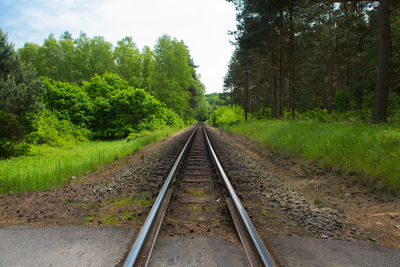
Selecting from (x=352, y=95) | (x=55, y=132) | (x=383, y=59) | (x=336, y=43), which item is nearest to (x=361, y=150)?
(x=383, y=59)

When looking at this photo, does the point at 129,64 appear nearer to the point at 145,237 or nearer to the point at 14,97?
the point at 14,97

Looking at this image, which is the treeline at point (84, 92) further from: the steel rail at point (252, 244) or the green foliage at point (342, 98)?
the green foliage at point (342, 98)

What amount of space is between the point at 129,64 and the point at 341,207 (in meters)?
41.7

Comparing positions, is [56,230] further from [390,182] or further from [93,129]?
[93,129]

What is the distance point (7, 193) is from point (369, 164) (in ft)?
27.0

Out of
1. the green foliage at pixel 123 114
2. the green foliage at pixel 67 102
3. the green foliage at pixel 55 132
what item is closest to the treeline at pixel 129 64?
the green foliage at pixel 123 114

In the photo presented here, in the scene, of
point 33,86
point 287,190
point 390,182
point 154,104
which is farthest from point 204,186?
point 154,104

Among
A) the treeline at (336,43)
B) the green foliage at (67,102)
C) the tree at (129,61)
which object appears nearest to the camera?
the treeline at (336,43)

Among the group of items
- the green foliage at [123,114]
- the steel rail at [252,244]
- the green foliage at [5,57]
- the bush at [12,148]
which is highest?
the green foliage at [5,57]

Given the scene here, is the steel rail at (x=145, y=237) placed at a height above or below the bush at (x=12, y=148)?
below

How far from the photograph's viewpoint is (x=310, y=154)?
7535 millimetres

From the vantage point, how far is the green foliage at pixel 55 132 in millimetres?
11008

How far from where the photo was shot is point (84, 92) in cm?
1972

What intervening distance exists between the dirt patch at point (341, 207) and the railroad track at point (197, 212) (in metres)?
0.45
